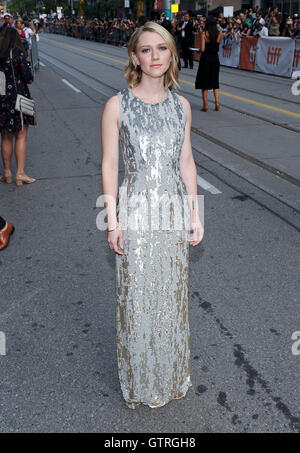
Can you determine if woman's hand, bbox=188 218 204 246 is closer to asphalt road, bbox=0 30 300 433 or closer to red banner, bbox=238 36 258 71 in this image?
asphalt road, bbox=0 30 300 433

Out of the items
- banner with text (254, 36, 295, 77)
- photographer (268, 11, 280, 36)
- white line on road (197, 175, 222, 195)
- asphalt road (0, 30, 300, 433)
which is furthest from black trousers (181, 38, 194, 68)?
white line on road (197, 175, 222, 195)

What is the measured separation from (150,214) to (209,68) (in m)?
9.00

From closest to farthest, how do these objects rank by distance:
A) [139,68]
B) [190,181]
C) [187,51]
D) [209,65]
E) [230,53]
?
[139,68]
[190,181]
[209,65]
[187,51]
[230,53]

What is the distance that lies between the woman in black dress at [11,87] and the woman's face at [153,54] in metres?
3.94

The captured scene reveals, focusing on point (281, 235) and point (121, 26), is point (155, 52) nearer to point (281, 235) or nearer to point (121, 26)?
point (281, 235)

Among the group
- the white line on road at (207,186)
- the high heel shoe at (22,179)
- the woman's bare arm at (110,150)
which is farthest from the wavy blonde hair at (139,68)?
the high heel shoe at (22,179)

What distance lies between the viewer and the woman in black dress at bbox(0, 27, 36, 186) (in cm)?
571

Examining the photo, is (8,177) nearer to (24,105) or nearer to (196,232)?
(24,105)

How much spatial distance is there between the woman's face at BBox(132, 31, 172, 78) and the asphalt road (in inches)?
68.6

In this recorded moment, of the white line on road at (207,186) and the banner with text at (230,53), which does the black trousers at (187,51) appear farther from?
the white line on road at (207,186)

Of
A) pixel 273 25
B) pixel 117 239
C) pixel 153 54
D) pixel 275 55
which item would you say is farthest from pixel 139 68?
pixel 273 25

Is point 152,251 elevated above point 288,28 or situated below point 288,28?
below

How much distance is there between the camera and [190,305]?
12.1ft
